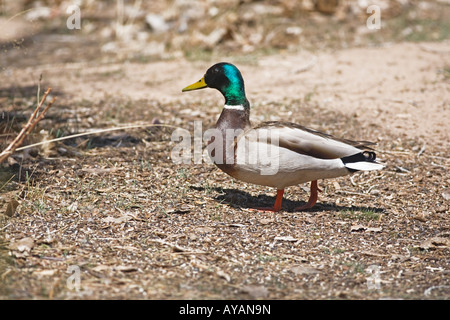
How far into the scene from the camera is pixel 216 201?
14.5 feet

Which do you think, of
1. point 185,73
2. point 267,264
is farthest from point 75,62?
point 267,264

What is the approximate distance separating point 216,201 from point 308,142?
0.85m

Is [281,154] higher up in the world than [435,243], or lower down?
higher up

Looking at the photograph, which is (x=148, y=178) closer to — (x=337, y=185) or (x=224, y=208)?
(x=224, y=208)

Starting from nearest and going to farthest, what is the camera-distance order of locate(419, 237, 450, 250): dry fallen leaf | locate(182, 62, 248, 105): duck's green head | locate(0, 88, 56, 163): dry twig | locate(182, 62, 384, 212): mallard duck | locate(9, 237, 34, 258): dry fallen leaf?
1. locate(0, 88, 56, 163): dry twig
2. locate(9, 237, 34, 258): dry fallen leaf
3. locate(419, 237, 450, 250): dry fallen leaf
4. locate(182, 62, 384, 212): mallard duck
5. locate(182, 62, 248, 105): duck's green head

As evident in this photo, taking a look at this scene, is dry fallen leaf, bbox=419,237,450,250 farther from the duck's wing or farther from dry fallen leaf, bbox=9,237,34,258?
dry fallen leaf, bbox=9,237,34,258

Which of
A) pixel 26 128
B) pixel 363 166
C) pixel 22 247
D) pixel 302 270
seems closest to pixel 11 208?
pixel 22 247

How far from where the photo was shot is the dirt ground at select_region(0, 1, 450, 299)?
3.28 metres

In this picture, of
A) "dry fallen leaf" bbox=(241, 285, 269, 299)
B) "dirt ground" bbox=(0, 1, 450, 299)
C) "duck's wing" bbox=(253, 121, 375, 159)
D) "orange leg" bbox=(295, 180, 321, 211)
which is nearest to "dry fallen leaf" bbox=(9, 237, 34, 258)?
"dirt ground" bbox=(0, 1, 450, 299)

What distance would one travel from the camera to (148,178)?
15.6 ft

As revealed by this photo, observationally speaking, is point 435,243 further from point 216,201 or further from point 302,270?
point 216,201

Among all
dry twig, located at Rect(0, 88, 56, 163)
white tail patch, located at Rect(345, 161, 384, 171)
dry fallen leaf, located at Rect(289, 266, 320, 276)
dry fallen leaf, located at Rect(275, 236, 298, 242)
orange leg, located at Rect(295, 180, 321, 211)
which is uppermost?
dry twig, located at Rect(0, 88, 56, 163)

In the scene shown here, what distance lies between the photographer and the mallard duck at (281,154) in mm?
4000
